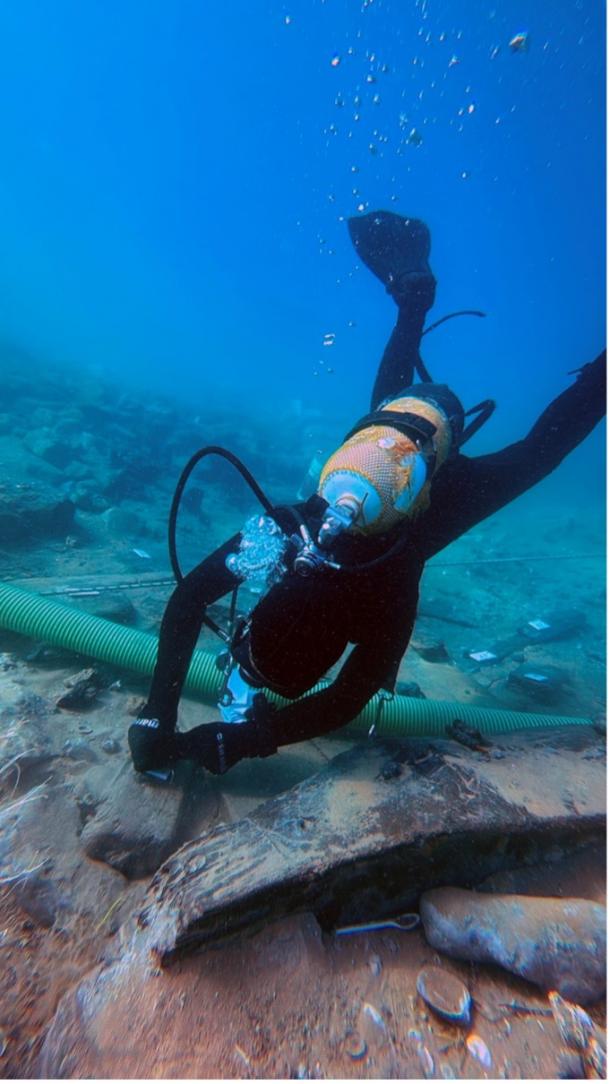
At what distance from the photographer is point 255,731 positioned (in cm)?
269

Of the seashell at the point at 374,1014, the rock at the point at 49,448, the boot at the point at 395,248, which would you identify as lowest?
the seashell at the point at 374,1014

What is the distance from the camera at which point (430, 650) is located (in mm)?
5977

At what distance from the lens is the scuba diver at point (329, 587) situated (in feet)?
6.70

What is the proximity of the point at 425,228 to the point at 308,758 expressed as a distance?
6072mm

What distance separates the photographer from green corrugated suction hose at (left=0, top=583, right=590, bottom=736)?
3.81 meters

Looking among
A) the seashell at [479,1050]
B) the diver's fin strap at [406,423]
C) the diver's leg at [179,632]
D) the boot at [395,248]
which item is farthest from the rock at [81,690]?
the boot at [395,248]

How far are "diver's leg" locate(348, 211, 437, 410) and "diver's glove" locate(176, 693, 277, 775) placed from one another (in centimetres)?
356

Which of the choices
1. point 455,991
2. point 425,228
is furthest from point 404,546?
point 425,228

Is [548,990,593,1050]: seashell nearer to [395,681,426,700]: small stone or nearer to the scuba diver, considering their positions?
the scuba diver

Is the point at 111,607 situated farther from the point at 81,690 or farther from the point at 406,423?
the point at 406,423

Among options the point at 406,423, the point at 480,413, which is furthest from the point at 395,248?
the point at 406,423

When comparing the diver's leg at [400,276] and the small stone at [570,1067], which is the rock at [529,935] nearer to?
the small stone at [570,1067]

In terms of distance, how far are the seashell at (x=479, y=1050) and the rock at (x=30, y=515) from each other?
24.9 ft

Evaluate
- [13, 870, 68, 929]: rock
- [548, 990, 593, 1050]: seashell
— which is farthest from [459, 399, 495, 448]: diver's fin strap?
[13, 870, 68, 929]: rock
